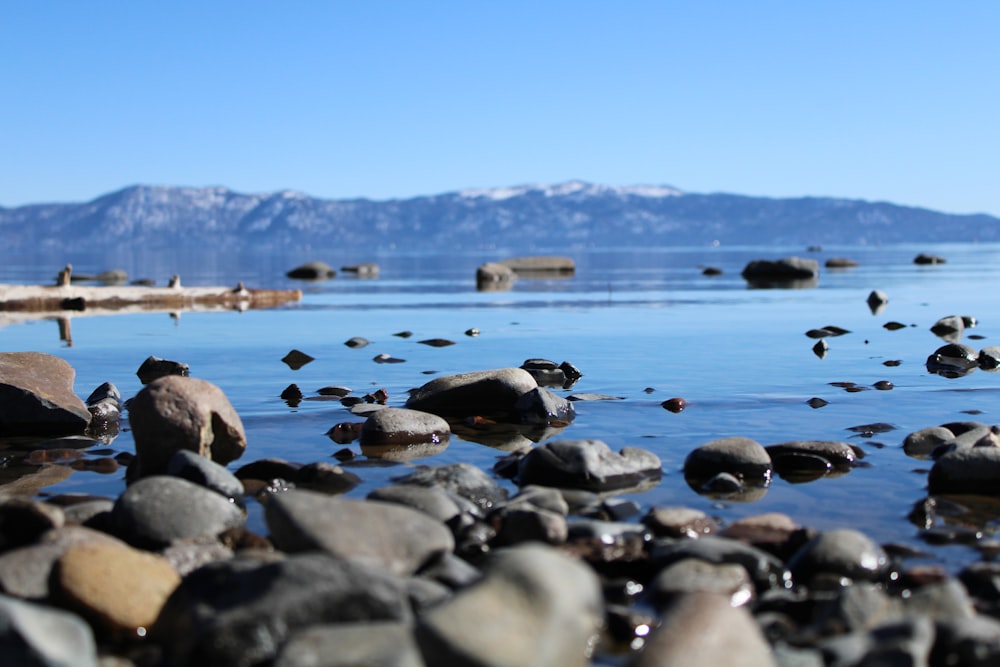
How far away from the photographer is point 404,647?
18.7 feet

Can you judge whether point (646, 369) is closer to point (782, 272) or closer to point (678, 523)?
point (678, 523)

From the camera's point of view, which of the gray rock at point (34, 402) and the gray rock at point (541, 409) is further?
the gray rock at point (541, 409)

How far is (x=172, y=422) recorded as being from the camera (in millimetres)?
11492

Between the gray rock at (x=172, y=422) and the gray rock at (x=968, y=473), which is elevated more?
the gray rock at (x=172, y=422)

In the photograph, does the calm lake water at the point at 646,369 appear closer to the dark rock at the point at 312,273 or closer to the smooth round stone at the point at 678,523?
the smooth round stone at the point at 678,523

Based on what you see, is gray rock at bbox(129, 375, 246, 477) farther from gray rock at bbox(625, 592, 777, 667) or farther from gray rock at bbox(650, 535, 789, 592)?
gray rock at bbox(625, 592, 777, 667)


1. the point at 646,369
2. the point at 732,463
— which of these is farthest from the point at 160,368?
the point at 732,463

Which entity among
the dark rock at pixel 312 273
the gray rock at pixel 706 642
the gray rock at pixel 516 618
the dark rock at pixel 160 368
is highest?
the gray rock at pixel 516 618

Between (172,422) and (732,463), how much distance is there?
20.3ft

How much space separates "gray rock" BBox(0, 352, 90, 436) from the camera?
48.3 ft

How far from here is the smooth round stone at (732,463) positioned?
11438 millimetres

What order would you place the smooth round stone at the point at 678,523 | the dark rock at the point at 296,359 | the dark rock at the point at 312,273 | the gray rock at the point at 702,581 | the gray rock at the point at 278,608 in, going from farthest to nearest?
the dark rock at the point at 312,273 → the dark rock at the point at 296,359 → the smooth round stone at the point at 678,523 → the gray rock at the point at 702,581 → the gray rock at the point at 278,608

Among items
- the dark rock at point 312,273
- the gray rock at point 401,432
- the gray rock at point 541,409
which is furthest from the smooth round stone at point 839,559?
the dark rock at point 312,273

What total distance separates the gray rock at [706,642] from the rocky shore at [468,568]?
0.01 meters
